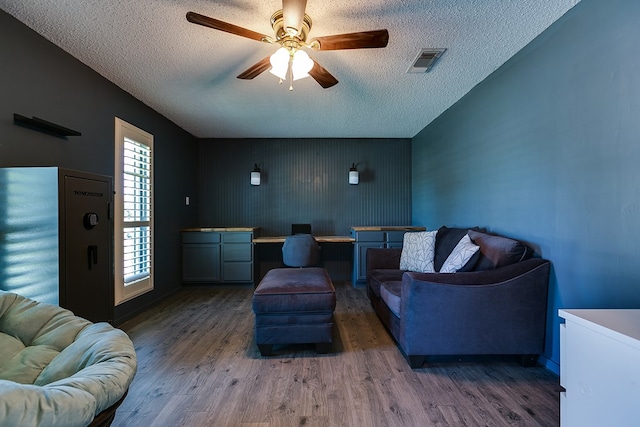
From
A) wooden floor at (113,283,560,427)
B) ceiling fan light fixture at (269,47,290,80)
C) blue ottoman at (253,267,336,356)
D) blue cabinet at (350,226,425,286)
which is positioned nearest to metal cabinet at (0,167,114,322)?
wooden floor at (113,283,560,427)

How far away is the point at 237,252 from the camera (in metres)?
4.25

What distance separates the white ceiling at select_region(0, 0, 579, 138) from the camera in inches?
70.5

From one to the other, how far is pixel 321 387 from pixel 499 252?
5.40 ft

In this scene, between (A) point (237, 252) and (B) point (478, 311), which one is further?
(A) point (237, 252)

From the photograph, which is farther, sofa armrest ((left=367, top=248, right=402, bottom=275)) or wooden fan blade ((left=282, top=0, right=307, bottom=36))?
sofa armrest ((left=367, top=248, right=402, bottom=275))

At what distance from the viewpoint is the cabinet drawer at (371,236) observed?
13.9 ft

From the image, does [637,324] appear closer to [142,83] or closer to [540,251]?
[540,251]

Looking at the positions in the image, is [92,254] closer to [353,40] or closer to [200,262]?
[353,40]

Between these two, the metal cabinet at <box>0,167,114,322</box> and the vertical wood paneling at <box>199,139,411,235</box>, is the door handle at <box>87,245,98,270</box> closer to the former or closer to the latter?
the metal cabinet at <box>0,167,114,322</box>

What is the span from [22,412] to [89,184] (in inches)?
62.8

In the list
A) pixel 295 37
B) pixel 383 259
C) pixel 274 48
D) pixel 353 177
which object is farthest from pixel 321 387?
pixel 353 177

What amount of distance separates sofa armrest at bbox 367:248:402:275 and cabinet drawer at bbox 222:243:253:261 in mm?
1893

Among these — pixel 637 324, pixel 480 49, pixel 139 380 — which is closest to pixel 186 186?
pixel 139 380

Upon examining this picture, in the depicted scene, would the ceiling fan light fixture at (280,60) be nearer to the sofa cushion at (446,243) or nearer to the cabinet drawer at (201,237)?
the sofa cushion at (446,243)
